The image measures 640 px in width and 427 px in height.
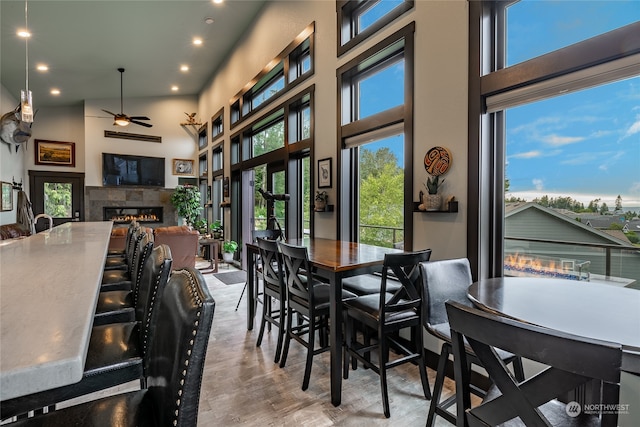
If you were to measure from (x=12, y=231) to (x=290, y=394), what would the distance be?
645 centimetres

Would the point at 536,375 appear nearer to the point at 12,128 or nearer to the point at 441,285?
the point at 441,285

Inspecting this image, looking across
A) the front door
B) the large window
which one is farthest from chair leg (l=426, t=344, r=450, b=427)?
the front door

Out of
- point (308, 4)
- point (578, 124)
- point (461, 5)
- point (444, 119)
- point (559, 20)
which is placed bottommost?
point (578, 124)

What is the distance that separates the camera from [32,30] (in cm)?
522

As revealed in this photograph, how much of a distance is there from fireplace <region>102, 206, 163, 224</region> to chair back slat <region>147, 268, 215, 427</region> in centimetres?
Answer: 954

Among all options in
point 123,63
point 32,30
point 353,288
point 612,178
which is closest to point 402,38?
point 612,178

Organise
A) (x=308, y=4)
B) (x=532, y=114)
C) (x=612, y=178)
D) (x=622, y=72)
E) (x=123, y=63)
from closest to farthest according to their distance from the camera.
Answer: (x=622, y=72), (x=612, y=178), (x=532, y=114), (x=308, y=4), (x=123, y=63)

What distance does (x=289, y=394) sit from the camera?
86.0 inches

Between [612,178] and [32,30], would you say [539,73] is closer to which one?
[612,178]

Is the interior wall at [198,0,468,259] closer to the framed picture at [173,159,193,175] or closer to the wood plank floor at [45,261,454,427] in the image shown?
the wood plank floor at [45,261,454,427]

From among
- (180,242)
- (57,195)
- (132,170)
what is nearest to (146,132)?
(132,170)

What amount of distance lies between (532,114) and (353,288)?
180cm

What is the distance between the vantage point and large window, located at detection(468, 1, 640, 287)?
1.78 m

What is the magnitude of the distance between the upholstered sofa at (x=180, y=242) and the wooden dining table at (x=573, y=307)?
4.90 metres
